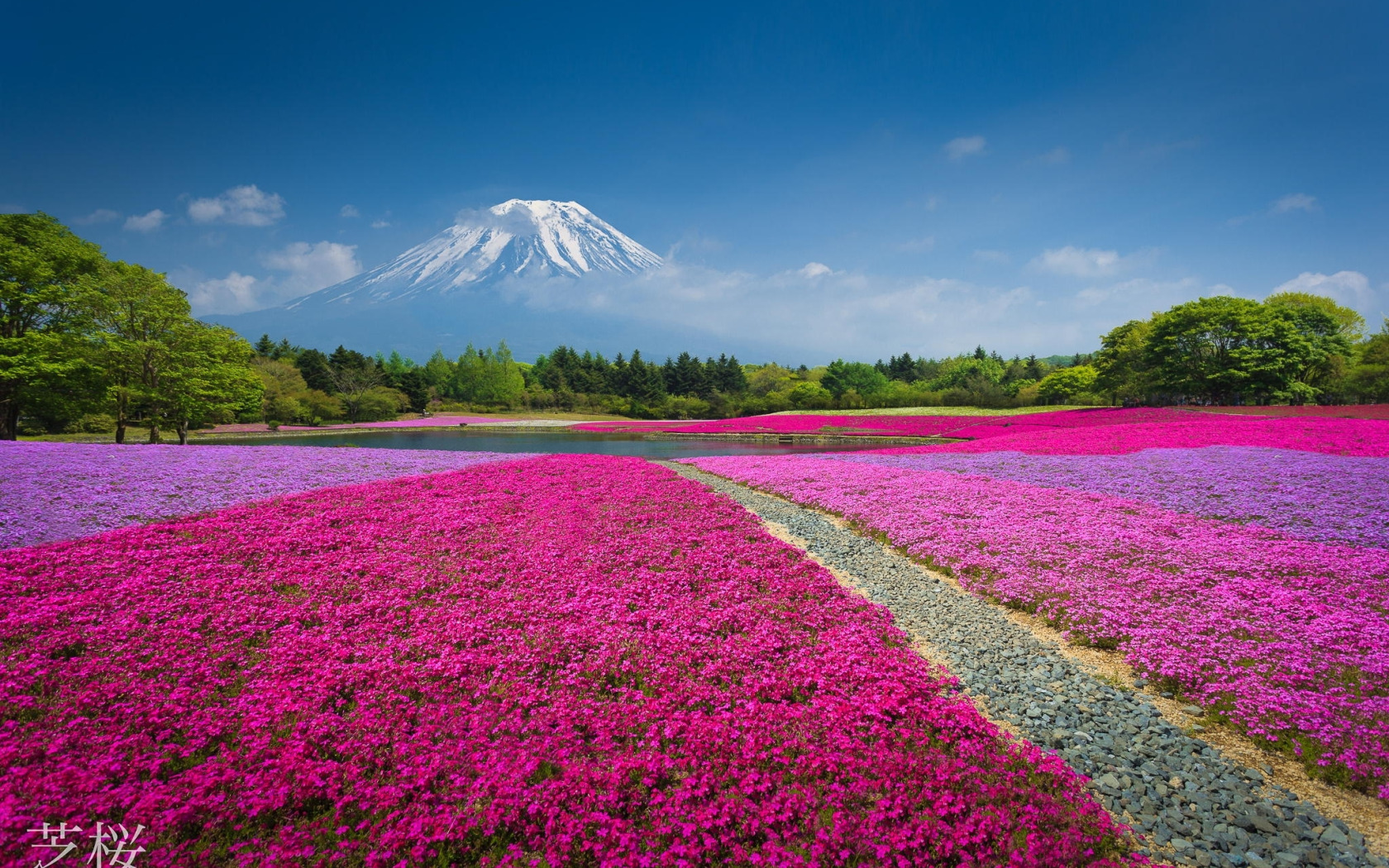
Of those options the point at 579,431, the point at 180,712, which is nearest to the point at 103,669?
the point at 180,712

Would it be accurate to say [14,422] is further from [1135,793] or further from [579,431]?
[1135,793]

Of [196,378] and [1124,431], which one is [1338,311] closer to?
[1124,431]

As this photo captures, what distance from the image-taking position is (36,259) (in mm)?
24312

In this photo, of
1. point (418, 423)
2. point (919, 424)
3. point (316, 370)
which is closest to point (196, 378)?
point (418, 423)

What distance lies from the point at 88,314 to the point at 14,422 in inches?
240

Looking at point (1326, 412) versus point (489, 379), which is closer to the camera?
point (1326, 412)

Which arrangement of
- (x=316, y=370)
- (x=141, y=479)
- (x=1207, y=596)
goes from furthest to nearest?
(x=316, y=370) → (x=141, y=479) → (x=1207, y=596)

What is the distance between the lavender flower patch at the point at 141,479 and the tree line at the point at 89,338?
35.4 feet

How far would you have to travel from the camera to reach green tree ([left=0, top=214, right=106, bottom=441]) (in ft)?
76.9

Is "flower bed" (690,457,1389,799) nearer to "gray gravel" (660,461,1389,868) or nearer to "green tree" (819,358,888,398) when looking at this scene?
"gray gravel" (660,461,1389,868)

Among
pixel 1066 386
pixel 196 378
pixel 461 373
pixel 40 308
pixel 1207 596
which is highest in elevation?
pixel 461 373

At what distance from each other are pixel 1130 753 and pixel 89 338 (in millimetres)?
41637

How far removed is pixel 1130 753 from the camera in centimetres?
522

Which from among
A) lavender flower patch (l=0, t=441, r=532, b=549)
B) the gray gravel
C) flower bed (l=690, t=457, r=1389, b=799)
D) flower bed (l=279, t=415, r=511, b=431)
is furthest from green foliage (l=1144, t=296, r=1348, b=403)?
flower bed (l=279, t=415, r=511, b=431)
